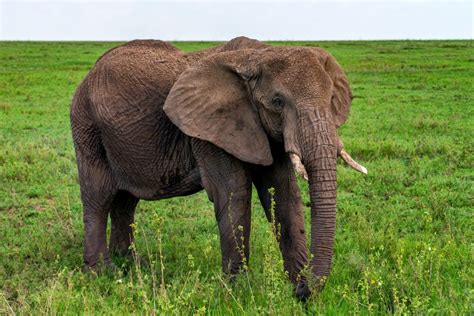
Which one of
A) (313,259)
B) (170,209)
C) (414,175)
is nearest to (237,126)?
(313,259)

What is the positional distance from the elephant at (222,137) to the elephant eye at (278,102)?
0.04ft

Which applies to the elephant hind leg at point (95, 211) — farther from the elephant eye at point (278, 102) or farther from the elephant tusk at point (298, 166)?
the elephant tusk at point (298, 166)

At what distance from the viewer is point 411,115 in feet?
55.3

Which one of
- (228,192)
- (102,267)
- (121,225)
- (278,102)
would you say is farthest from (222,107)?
(121,225)

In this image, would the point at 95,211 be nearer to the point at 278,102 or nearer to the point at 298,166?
the point at 278,102

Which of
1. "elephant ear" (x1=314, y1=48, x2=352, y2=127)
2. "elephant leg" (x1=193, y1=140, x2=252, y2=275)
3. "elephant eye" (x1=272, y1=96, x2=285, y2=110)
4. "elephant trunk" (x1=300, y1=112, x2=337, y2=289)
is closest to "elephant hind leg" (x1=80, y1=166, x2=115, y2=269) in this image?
"elephant leg" (x1=193, y1=140, x2=252, y2=275)

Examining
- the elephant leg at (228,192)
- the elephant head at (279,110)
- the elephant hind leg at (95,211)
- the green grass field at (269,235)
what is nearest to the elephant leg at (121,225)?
the green grass field at (269,235)

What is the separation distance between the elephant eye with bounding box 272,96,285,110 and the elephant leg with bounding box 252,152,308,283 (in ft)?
2.41

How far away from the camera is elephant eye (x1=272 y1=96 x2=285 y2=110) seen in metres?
5.33

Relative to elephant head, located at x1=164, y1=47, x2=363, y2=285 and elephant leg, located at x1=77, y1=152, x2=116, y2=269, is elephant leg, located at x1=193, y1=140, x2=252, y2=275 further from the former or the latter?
elephant leg, located at x1=77, y1=152, x2=116, y2=269

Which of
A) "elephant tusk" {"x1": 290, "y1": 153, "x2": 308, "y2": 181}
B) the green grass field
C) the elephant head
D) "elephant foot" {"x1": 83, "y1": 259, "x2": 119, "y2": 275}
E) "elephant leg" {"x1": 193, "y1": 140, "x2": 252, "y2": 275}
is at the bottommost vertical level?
"elephant foot" {"x1": 83, "y1": 259, "x2": 119, "y2": 275}

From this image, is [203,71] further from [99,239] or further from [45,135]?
[45,135]

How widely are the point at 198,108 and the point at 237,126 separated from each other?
38 cm

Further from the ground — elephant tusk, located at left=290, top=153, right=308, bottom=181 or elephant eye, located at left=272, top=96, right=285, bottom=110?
elephant eye, located at left=272, top=96, right=285, bottom=110
